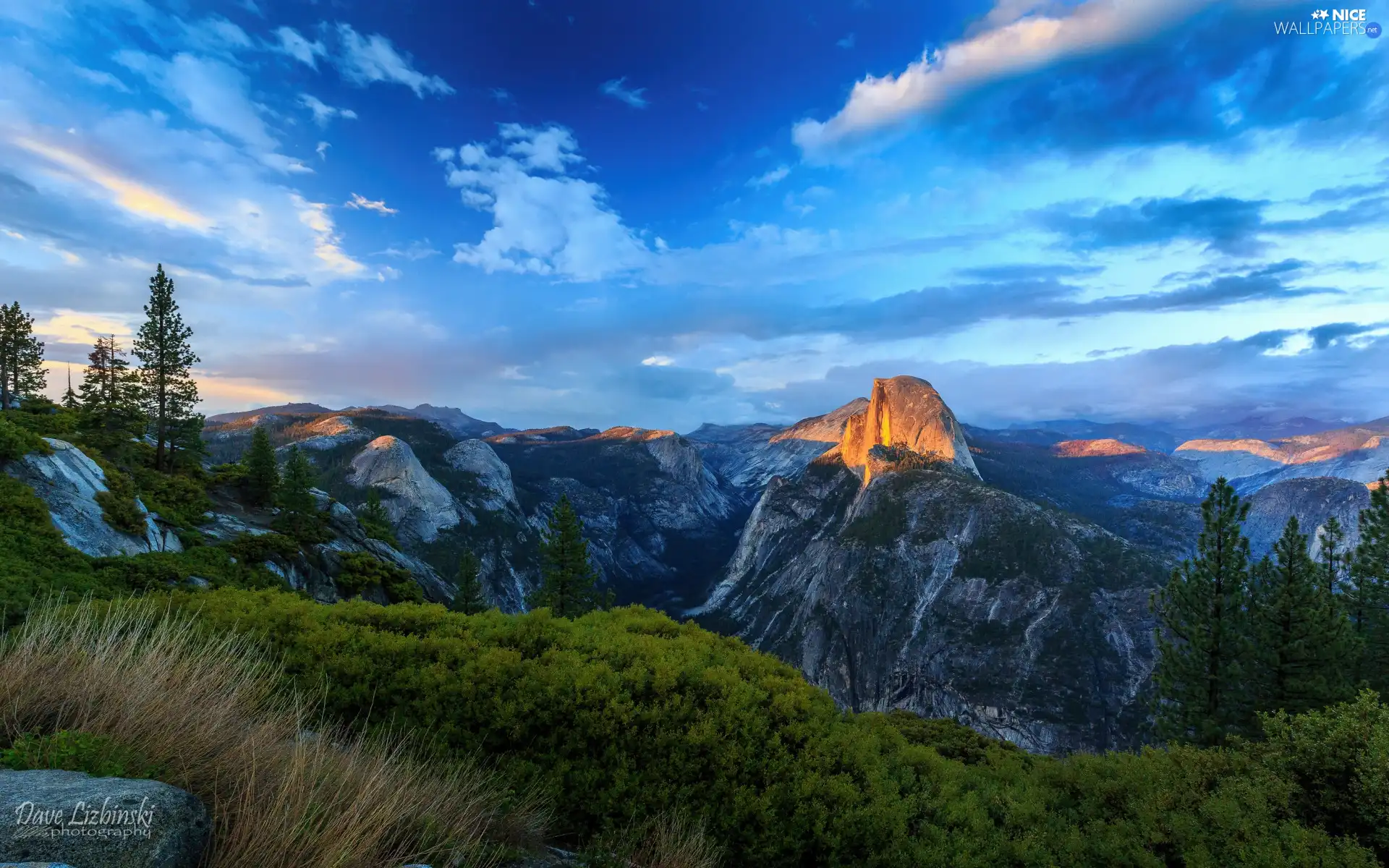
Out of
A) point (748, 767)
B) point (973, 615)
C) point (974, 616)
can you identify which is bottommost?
point (974, 616)

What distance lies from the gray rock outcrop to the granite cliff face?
375 feet

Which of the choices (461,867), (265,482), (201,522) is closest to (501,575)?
(265,482)

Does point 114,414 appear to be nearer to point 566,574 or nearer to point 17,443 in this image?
point 17,443

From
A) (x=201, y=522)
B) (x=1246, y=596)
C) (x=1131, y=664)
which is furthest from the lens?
(x=1131, y=664)

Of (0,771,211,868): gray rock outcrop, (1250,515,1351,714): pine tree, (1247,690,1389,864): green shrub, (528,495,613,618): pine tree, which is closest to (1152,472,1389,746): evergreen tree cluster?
(1250,515,1351,714): pine tree

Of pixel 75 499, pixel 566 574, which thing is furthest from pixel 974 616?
pixel 75 499

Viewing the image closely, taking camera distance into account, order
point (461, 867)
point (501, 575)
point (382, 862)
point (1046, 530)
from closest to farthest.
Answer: point (382, 862) < point (461, 867) < point (1046, 530) < point (501, 575)

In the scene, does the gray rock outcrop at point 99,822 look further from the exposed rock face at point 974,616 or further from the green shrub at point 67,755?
the exposed rock face at point 974,616

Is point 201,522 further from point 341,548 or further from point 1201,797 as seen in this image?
point 1201,797

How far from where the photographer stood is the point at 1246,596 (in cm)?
2445

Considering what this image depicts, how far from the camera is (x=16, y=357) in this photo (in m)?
46.0

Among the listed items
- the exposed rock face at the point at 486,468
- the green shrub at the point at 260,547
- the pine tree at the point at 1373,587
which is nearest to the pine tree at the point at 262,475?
the green shrub at the point at 260,547

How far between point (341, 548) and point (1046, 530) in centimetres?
14862

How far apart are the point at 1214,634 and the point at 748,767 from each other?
29.0 metres
